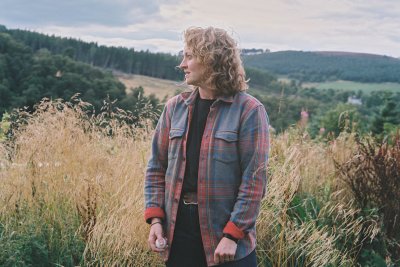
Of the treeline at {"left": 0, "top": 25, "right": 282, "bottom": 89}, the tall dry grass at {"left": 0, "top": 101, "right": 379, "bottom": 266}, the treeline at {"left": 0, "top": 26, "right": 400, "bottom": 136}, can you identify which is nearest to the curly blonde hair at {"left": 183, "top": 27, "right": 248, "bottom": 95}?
the tall dry grass at {"left": 0, "top": 101, "right": 379, "bottom": 266}

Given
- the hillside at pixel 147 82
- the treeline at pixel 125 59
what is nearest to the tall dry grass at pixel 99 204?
the hillside at pixel 147 82

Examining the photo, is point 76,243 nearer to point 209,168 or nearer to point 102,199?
point 102,199

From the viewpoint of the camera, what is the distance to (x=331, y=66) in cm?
9569

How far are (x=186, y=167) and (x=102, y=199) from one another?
1.50 m

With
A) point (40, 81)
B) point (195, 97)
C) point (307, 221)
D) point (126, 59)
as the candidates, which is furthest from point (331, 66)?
point (195, 97)

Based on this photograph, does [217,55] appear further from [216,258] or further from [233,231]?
[216,258]

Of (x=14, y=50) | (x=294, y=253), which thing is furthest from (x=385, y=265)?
(x=14, y=50)

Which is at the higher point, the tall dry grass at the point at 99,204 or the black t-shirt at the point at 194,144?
the black t-shirt at the point at 194,144

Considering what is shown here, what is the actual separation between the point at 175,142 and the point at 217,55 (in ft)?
1.53

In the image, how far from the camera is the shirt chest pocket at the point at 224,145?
81.9 inches

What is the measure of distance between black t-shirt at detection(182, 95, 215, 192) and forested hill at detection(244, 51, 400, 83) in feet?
273

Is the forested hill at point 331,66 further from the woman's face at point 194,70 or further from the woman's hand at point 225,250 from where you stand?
the woman's hand at point 225,250

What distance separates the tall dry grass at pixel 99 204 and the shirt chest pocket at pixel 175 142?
1012 mm

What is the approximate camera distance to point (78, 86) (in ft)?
101
